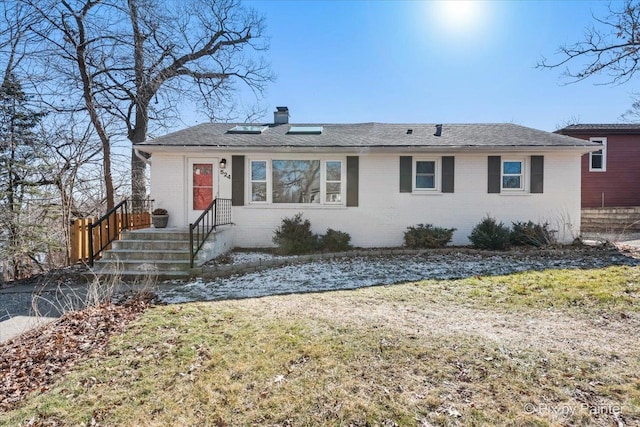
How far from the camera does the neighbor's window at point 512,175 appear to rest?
957 cm

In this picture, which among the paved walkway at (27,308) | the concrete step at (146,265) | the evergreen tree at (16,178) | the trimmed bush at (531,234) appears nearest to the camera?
the paved walkway at (27,308)

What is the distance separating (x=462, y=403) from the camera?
258cm

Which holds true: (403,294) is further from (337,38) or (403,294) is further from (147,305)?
(337,38)

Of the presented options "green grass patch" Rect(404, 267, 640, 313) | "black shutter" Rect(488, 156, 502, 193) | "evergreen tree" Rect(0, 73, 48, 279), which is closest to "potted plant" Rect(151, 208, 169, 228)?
"evergreen tree" Rect(0, 73, 48, 279)

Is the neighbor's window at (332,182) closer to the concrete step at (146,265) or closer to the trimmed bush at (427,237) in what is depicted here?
the trimmed bush at (427,237)

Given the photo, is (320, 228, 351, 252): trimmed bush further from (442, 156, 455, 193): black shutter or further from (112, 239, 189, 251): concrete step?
(112, 239, 189, 251): concrete step

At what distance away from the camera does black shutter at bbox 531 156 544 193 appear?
937cm

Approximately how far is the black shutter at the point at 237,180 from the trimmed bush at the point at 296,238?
1656 mm

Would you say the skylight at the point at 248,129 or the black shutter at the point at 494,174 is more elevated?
the skylight at the point at 248,129

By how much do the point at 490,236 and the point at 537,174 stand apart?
2700 mm

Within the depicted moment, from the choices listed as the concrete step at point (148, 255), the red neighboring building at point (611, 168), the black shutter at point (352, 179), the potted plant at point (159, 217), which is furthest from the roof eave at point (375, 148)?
the red neighboring building at point (611, 168)

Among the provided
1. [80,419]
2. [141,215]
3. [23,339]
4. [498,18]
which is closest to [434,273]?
[80,419]

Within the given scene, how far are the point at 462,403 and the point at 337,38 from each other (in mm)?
12565

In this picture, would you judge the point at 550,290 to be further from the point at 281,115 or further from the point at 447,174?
Result: the point at 281,115
